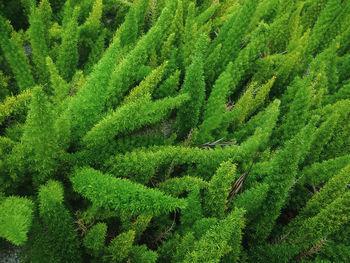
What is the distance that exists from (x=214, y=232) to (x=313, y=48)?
45.6 inches

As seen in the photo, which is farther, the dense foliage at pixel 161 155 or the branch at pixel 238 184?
the branch at pixel 238 184

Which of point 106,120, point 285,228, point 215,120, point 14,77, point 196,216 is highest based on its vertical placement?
point 14,77

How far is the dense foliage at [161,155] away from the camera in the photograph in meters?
0.64

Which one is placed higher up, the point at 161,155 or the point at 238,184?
the point at 161,155

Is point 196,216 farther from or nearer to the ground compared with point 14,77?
nearer to the ground

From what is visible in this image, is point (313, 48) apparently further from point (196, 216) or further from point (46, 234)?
point (46, 234)

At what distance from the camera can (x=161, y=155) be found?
0.76 m

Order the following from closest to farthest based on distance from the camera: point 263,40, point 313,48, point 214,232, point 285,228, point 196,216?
point 214,232 < point 196,216 < point 285,228 < point 263,40 < point 313,48

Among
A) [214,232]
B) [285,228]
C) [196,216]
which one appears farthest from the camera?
[285,228]

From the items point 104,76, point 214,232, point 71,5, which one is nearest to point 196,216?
point 214,232

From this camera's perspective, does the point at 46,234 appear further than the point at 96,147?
No

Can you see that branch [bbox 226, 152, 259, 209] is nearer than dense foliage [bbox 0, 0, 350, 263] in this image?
No

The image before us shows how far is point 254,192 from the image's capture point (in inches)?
29.0

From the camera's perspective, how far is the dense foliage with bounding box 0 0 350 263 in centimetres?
64
